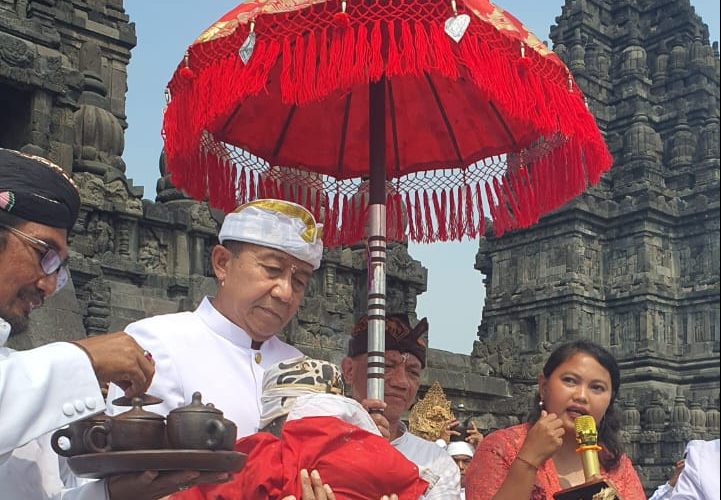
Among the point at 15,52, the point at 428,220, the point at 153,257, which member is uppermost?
the point at 15,52

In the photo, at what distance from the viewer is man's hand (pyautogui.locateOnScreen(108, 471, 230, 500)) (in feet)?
6.40

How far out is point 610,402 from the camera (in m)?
3.52

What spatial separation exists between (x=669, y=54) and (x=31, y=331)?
2803 centimetres

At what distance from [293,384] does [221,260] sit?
68cm

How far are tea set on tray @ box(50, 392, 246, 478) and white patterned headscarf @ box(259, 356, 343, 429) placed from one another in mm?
432

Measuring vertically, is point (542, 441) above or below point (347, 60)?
below

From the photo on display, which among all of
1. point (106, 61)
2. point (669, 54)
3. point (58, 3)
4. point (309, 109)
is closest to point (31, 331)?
point (309, 109)

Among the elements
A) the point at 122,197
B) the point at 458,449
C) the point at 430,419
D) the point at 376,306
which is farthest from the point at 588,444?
the point at 122,197

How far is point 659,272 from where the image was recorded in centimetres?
2819

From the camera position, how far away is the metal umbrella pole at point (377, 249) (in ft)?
11.0

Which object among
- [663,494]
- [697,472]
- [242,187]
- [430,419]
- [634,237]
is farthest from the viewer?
[634,237]

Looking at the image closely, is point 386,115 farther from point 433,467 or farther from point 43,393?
point 43,393

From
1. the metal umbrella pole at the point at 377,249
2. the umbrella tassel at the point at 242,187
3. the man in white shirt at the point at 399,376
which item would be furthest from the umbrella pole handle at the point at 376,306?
the umbrella tassel at the point at 242,187

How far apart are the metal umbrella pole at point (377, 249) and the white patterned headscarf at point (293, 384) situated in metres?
0.79
